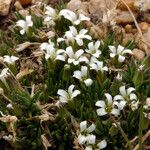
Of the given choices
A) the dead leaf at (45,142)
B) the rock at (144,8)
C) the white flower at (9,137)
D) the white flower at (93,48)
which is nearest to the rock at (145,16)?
the rock at (144,8)

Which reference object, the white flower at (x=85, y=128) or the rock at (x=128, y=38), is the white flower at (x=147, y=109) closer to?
the white flower at (x=85, y=128)

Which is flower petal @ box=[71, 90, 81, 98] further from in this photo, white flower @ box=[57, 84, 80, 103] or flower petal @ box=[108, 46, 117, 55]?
flower petal @ box=[108, 46, 117, 55]

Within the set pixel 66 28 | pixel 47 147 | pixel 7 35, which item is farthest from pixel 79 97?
pixel 7 35

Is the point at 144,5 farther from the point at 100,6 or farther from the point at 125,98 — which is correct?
the point at 125,98

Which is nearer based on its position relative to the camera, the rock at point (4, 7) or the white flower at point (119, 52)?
the white flower at point (119, 52)

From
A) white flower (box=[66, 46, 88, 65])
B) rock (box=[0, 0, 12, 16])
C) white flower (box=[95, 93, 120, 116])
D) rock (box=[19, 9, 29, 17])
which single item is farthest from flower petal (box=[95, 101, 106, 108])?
rock (box=[0, 0, 12, 16])


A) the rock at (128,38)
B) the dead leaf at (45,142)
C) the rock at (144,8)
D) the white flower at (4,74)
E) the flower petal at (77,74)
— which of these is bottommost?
the dead leaf at (45,142)

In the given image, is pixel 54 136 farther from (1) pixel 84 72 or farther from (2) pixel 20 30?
(2) pixel 20 30

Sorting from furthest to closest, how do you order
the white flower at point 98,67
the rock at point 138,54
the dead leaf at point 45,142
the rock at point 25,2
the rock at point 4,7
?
the rock at point 25,2, the rock at point 4,7, the rock at point 138,54, the white flower at point 98,67, the dead leaf at point 45,142
